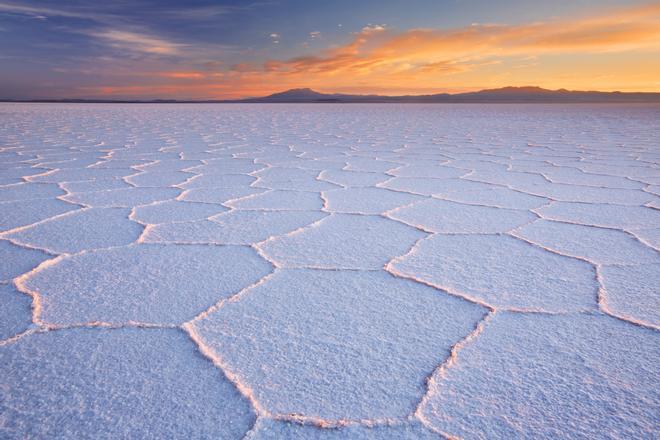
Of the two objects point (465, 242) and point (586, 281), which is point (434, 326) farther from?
point (465, 242)

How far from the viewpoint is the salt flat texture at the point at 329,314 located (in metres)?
0.70

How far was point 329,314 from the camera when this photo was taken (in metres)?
1.01

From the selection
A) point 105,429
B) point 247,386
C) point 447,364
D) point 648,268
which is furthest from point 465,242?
point 105,429

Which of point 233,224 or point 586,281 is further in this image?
point 233,224

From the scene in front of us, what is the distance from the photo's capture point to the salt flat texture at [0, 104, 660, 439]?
70 cm

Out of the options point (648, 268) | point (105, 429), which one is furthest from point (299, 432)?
point (648, 268)

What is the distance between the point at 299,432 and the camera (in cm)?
66

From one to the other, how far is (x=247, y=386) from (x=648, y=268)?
3.64ft

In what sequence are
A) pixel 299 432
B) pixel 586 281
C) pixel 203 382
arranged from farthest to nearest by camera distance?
Answer: pixel 586 281
pixel 203 382
pixel 299 432

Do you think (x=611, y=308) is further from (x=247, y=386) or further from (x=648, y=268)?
(x=247, y=386)

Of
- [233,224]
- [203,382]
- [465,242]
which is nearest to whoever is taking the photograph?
[203,382]

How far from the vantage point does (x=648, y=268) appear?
1.26 metres

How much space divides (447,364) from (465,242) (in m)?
0.72

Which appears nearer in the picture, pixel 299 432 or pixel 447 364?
pixel 299 432
